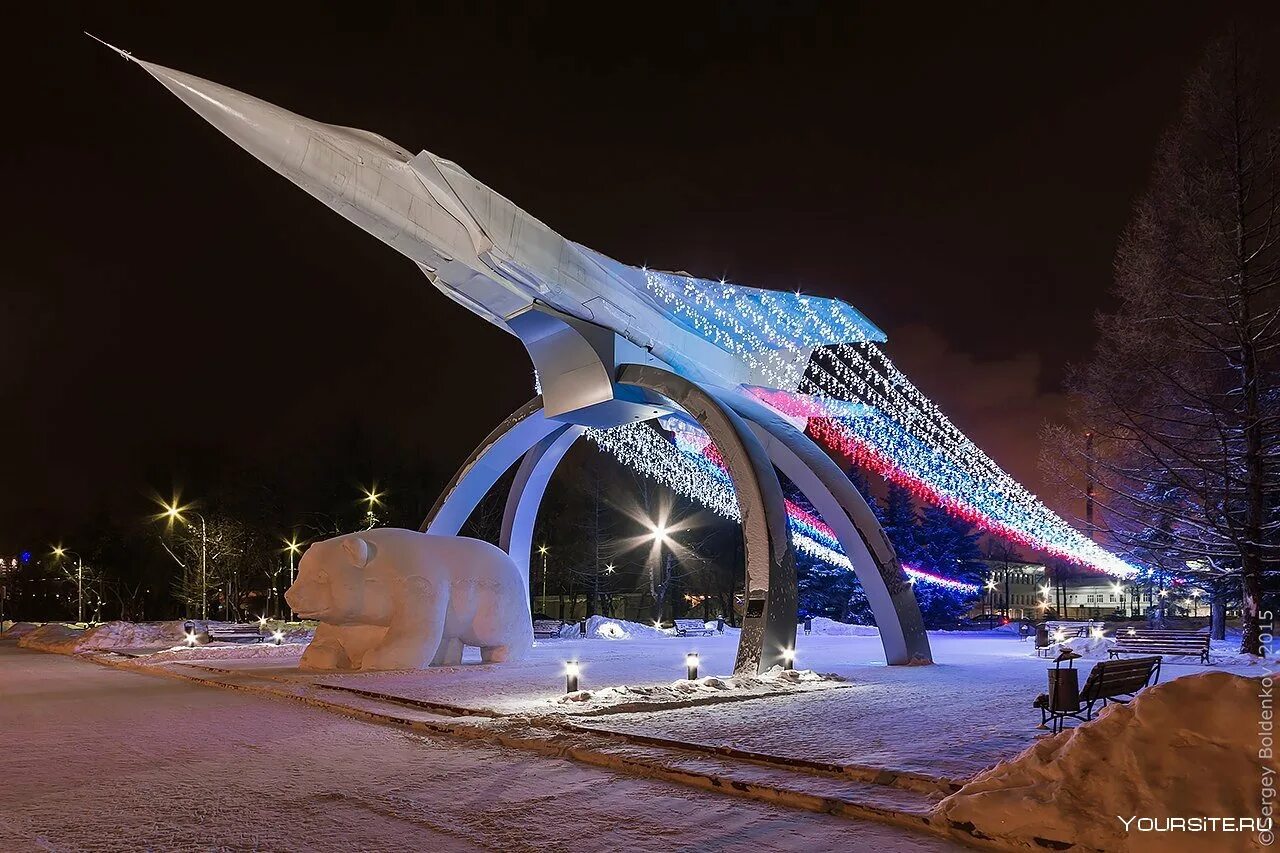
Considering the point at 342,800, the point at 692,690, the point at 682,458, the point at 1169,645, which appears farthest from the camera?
the point at 682,458

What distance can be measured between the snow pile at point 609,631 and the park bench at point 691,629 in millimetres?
871

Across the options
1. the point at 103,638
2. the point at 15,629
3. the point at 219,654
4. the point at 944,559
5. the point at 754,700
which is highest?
the point at 944,559

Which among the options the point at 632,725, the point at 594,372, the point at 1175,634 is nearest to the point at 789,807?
the point at 632,725

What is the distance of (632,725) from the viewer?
31.0 ft

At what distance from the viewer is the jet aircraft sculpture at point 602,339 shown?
47.3 feet

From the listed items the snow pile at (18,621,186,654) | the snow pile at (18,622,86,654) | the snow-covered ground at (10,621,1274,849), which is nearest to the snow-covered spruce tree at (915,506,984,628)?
the snow-covered ground at (10,621,1274,849)

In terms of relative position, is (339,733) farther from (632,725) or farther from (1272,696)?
(1272,696)

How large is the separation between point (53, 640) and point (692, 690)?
26.7m

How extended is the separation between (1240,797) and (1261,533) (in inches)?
726

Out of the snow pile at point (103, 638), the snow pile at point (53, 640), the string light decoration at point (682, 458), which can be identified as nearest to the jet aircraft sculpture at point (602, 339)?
the string light decoration at point (682, 458)

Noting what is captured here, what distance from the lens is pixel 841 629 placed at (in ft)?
116

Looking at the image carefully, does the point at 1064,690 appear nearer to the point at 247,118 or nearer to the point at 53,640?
the point at 247,118

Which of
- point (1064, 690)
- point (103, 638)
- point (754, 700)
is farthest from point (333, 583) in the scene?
point (103, 638)

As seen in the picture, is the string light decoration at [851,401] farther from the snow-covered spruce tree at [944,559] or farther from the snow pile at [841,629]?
the snow-covered spruce tree at [944,559]
